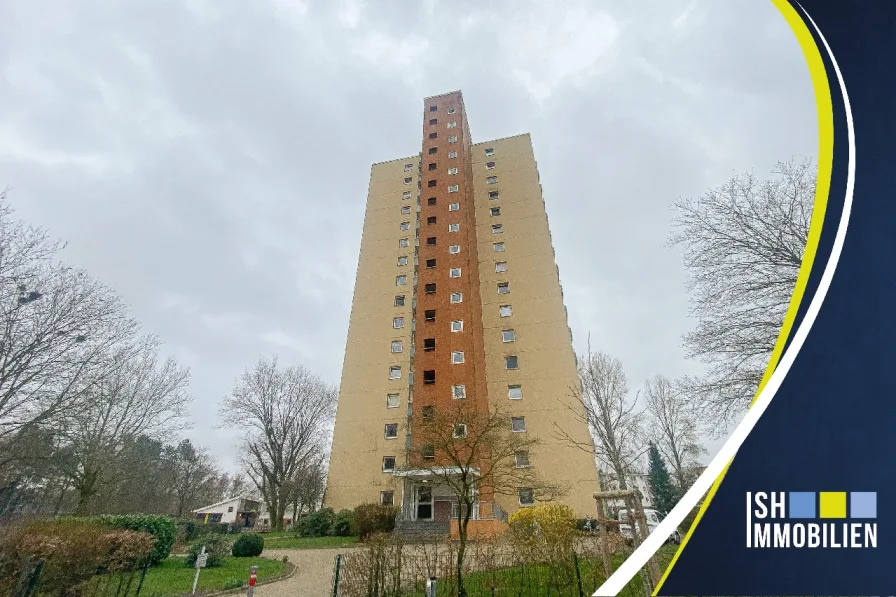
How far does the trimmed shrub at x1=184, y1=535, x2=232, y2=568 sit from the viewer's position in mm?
12320

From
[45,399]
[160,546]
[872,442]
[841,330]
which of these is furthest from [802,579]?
[45,399]

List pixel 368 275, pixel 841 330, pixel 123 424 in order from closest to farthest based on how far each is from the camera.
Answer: pixel 841 330
pixel 123 424
pixel 368 275

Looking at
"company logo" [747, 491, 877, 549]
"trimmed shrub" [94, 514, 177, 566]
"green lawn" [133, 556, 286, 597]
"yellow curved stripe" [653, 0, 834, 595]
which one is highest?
"yellow curved stripe" [653, 0, 834, 595]

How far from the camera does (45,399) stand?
11.8 meters

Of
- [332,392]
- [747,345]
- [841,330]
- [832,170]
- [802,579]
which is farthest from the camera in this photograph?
[332,392]

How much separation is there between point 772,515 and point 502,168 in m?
35.8

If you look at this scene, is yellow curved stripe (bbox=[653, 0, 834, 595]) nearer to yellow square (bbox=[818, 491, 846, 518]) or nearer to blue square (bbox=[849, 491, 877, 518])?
yellow square (bbox=[818, 491, 846, 518])

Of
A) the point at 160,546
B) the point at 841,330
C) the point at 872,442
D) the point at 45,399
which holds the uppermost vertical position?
the point at 45,399

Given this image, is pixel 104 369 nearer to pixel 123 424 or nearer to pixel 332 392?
pixel 123 424

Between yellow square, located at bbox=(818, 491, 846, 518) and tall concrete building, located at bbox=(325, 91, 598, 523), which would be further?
tall concrete building, located at bbox=(325, 91, 598, 523)

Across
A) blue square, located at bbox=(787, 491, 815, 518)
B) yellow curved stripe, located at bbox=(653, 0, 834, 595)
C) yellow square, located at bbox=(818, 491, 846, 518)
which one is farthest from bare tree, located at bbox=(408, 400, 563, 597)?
yellow curved stripe, located at bbox=(653, 0, 834, 595)

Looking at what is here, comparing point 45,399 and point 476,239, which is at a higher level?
point 476,239

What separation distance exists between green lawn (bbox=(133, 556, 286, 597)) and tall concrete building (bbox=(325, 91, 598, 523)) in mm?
10009

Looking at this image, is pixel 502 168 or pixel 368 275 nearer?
pixel 368 275
